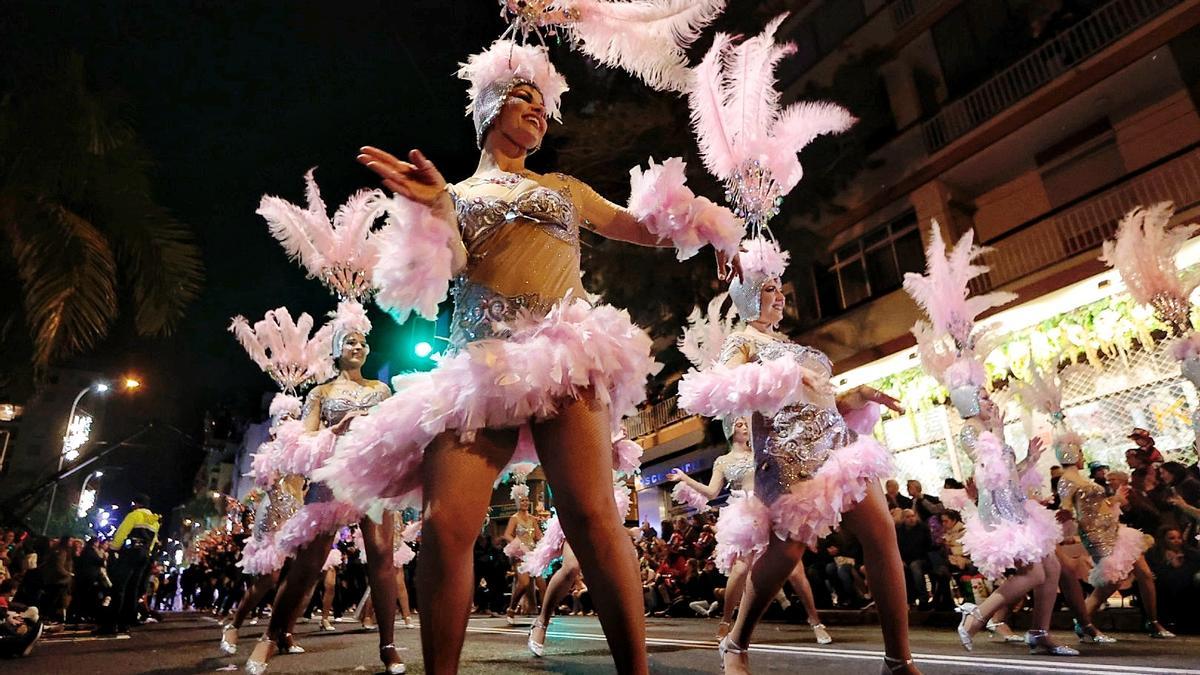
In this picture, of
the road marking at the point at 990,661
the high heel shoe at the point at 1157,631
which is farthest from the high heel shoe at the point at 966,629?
the high heel shoe at the point at 1157,631

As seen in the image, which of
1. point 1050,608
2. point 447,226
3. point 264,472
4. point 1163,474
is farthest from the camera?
point 1163,474

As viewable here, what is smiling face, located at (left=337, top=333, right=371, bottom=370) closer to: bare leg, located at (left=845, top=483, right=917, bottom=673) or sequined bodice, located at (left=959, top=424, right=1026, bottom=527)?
bare leg, located at (left=845, top=483, right=917, bottom=673)

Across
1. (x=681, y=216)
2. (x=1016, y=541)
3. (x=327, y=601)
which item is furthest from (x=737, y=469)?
(x=327, y=601)

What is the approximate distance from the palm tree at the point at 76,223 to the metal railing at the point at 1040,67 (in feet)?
41.3

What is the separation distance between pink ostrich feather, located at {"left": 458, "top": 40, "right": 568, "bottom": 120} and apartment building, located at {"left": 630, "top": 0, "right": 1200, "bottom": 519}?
925 centimetres

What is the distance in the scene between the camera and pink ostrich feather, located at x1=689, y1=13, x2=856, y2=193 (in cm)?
367

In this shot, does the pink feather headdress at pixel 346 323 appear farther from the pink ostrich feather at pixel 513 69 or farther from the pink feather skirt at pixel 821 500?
the pink feather skirt at pixel 821 500

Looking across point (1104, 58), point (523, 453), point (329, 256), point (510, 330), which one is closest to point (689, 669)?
point (523, 453)

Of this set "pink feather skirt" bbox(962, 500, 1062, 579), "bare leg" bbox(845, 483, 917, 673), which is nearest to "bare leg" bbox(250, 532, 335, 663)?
"bare leg" bbox(845, 483, 917, 673)

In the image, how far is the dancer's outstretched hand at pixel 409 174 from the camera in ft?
6.20

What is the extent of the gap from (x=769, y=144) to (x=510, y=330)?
2.23 m

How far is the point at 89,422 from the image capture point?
42344 millimetres

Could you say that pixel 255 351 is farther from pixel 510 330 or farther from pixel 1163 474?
pixel 1163 474

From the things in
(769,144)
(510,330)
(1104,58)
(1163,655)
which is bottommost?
(1163,655)
